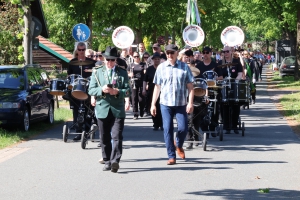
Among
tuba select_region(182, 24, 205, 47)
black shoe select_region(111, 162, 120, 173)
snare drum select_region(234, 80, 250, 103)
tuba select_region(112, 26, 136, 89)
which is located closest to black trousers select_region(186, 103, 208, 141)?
snare drum select_region(234, 80, 250, 103)

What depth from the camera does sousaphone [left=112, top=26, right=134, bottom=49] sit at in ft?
86.8

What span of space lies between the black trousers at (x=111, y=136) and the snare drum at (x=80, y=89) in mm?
2709

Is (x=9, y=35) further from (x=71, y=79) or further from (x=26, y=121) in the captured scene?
(x=71, y=79)

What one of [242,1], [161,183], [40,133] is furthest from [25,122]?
[242,1]

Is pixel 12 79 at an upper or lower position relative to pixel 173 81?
lower

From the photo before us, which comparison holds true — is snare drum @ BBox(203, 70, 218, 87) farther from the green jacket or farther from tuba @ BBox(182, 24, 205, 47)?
tuba @ BBox(182, 24, 205, 47)

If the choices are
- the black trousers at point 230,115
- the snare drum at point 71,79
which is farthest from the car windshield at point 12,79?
the black trousers at point 230,115

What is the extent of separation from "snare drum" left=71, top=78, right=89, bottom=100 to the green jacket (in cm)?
280

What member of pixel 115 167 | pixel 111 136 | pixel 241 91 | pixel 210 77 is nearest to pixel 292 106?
pixel 241 91

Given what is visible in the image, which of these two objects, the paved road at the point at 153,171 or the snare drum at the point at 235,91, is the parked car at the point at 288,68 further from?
the snare drum at the point at 235,91

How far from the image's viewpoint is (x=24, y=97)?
1759 centimetres

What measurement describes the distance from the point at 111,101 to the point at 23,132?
6.78 m

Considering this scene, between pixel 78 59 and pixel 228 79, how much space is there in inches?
124

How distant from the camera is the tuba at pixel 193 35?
2570 centimetres
